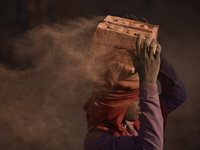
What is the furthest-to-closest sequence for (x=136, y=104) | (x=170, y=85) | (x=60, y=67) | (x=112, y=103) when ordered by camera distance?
1. (x=60, y=67)
2. (x=170, y=85)
3. (x=136, y=104)
4. (x=112, y=103)

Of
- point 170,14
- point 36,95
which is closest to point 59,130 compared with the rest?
point 36,95

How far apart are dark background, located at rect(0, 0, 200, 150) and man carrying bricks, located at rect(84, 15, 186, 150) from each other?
0.51 meters

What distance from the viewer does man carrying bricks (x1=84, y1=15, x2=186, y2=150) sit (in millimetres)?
1851

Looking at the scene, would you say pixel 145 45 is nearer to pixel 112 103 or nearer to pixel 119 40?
pixel 119 40

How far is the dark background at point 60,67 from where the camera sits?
11.1 feet

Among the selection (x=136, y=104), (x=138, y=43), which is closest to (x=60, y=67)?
(x=136, y=104)

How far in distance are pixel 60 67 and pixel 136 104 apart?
72.6 inches

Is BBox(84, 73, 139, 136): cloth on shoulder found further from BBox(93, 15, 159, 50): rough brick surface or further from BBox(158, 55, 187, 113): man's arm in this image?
BBox(158, 55, 187, 113): man's arm

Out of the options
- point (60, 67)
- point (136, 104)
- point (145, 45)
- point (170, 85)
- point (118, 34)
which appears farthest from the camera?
point (60, 67)

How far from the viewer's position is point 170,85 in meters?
2.52

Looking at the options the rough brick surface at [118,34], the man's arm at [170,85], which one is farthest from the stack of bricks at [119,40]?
the man's arm at [170,85]

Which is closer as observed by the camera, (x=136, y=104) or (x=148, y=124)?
(x=148, y=124)

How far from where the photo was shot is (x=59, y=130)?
3.96 metres

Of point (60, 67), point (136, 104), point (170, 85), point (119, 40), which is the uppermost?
point (119, 40)
